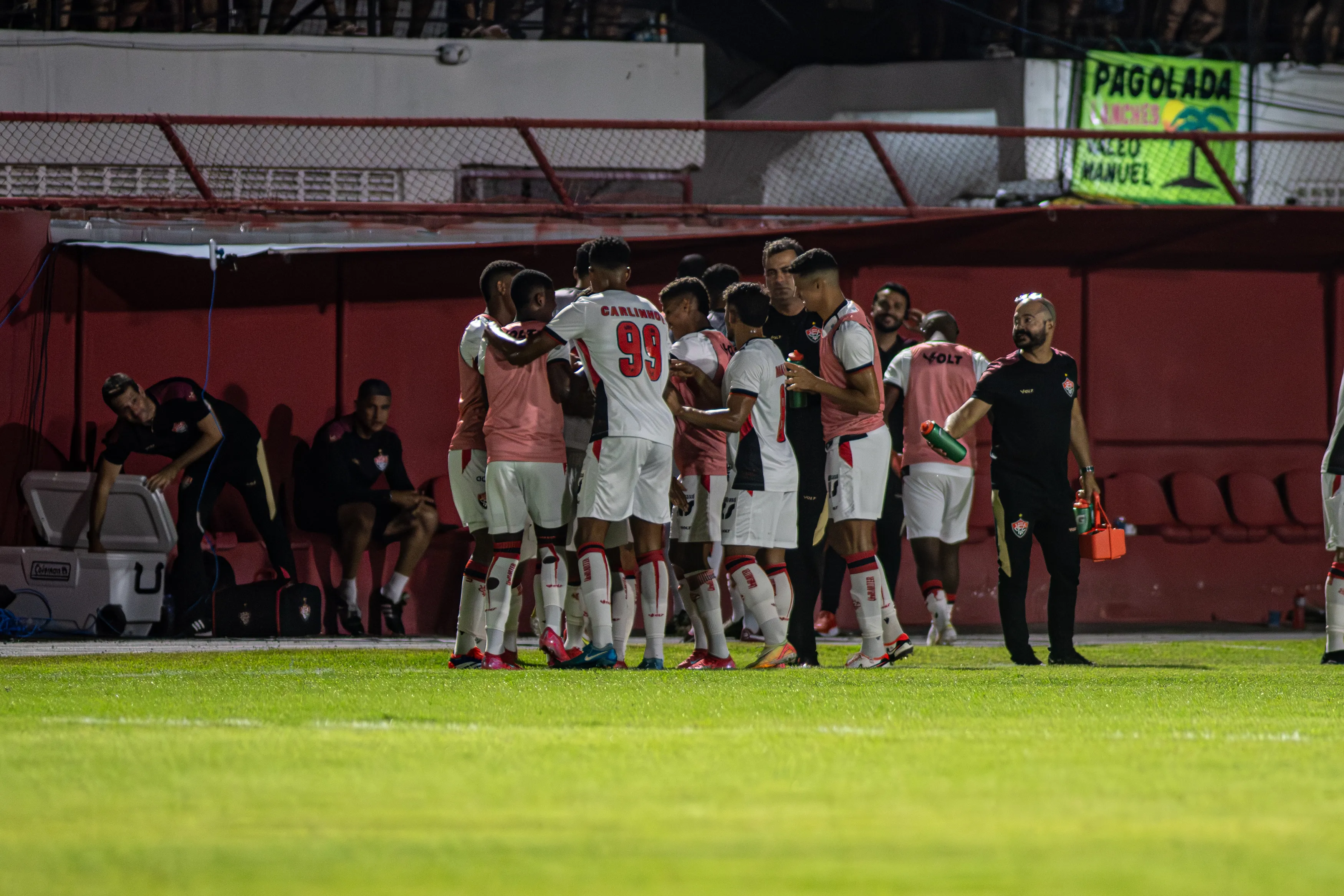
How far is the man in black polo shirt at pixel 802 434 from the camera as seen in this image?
30.5ft

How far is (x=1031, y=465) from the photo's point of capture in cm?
934

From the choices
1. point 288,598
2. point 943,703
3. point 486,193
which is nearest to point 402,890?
point 943,703

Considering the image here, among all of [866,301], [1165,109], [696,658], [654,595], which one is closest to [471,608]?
[654,595]

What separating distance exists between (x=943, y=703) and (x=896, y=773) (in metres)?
2.15

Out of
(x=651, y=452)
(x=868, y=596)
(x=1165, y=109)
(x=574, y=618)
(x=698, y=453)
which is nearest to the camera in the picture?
(x=651, y=452)

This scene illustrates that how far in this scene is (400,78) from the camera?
18.7 metres

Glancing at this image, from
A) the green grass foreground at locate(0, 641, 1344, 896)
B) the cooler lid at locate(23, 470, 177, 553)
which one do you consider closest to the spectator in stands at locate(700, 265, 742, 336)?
the green grass foreground at locate(0, 641, 1344, 896)

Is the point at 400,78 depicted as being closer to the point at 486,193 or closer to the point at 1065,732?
the point at 486,193

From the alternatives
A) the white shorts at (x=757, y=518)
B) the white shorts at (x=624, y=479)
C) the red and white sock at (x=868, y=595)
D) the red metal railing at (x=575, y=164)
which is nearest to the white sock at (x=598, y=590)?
the white shorts at (x=624, y=479)

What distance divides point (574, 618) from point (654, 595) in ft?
3.61

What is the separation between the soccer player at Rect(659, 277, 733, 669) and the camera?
905cm

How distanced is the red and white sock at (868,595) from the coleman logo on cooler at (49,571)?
18.3ft

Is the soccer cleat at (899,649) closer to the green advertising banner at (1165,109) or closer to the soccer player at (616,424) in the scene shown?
the soccer player at (616,424)

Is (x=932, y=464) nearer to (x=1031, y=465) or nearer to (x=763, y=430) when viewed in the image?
(x=1031, y=465)
